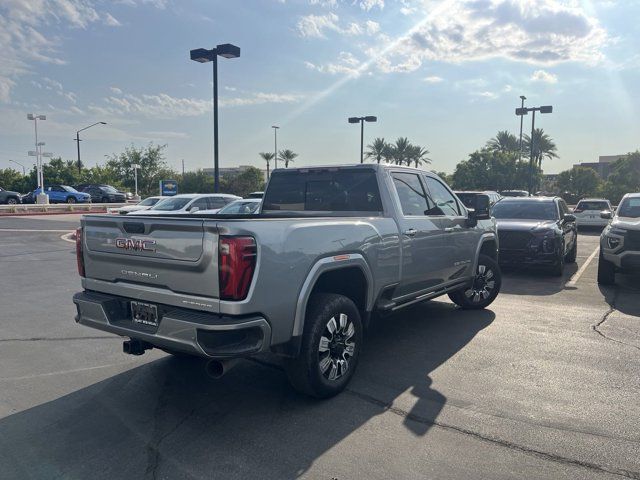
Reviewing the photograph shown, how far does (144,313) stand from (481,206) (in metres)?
4.48

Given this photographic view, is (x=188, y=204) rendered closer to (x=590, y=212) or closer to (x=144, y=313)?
(x=144, y=313)

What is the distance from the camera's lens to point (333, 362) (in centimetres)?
419

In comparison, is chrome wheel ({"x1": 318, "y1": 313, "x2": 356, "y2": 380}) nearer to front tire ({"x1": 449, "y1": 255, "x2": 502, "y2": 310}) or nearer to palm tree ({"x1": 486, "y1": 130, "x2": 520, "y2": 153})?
front tire ({"x1": 449, "y1": 255, "x2": 502, "y2": 310})

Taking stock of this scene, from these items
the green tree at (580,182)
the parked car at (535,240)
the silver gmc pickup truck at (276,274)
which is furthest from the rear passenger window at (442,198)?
the green tree at (580,182)

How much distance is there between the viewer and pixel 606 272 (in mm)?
9102

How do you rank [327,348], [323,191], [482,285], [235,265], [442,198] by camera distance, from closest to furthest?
[235,265] < [327,348] < [323,191] < [442,198] < [482,285]

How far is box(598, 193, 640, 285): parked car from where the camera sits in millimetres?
8438

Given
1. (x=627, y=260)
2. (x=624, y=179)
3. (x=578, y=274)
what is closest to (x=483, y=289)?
(x=627, y=260)

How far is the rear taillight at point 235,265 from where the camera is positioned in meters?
3.34

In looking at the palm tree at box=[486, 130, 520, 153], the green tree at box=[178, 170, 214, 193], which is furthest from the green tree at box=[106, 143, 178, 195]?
the palm tree at box=[486, 130, 520, 153]

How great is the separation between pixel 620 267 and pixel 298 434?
7.33 meters

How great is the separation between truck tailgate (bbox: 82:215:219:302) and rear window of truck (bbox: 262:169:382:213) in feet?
7.21

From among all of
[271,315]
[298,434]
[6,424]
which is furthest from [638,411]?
[6,424]

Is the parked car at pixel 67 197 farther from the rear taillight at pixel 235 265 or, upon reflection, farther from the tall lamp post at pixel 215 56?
the rear taillight at pixel 235 265
